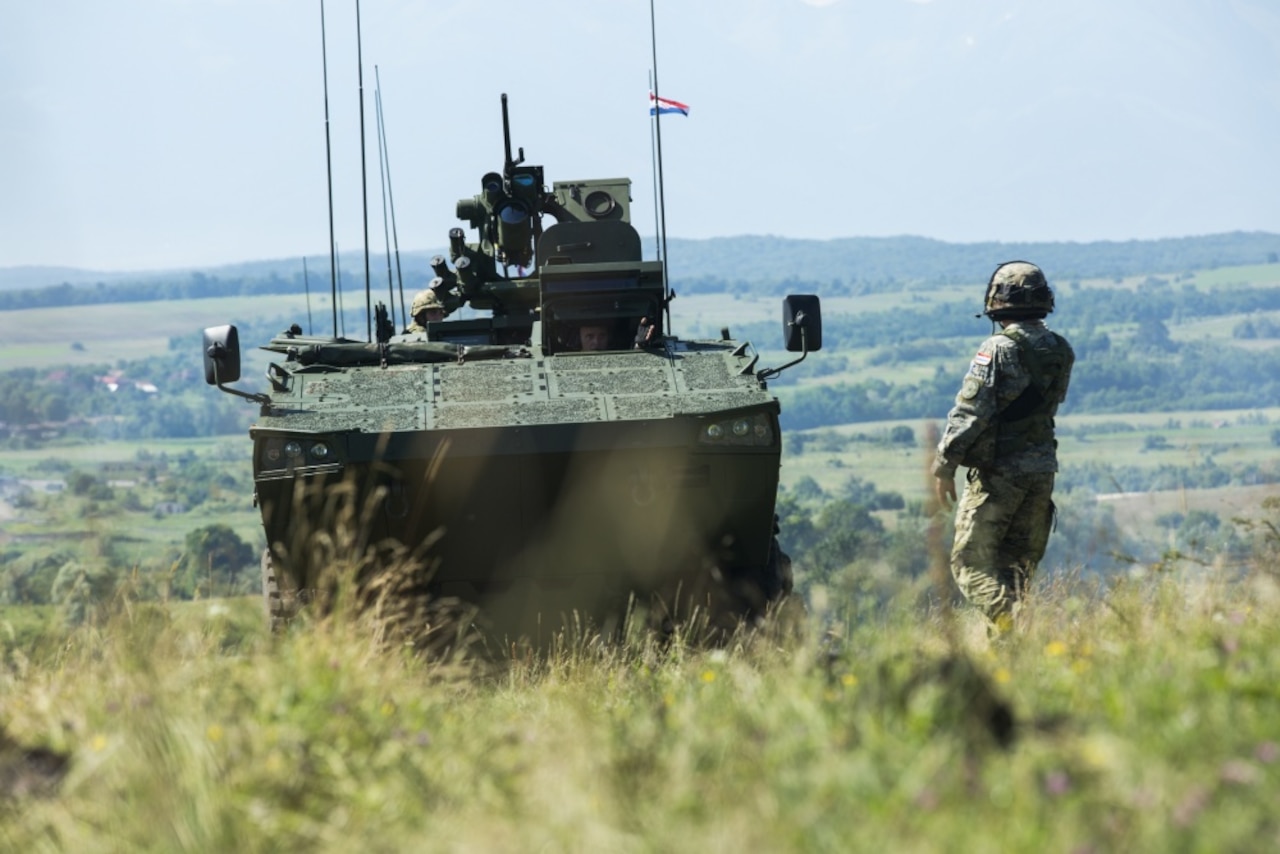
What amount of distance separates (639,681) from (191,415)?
13050cm

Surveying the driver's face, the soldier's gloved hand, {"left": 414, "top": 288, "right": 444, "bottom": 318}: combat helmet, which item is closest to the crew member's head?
the driver's face

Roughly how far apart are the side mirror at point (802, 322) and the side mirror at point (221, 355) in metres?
2.64

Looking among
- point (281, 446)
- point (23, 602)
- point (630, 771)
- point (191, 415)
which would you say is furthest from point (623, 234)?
point (191, 415)

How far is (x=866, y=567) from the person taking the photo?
560cm

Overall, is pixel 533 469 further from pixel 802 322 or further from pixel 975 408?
pixel 975 408

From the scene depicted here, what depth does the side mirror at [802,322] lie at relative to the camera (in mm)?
9414

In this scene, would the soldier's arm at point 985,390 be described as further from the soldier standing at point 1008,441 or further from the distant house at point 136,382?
the distant house at point 136,382

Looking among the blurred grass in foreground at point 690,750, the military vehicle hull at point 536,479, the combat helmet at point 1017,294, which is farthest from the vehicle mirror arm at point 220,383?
the combat helmet at point 1017,294

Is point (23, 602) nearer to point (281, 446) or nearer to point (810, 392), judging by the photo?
point (281, 446)

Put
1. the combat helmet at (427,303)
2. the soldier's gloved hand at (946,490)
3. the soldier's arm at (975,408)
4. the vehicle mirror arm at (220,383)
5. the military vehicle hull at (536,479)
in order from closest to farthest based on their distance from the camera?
the soldier's gloved hand at (946,490) < the soldier's arm at (975,408) < the military vehicle hull at (536,479) < the vehicle mirror arm at (220,383) < the combat helmet at (427,303)

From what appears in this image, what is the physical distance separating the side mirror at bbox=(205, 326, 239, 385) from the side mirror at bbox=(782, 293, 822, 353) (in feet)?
8.66

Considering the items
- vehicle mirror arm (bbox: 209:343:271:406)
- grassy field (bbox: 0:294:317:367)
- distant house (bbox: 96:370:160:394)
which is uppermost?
vehicle mirror arm (bbox: 209:343:271:406)

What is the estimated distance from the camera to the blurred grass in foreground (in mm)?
3752

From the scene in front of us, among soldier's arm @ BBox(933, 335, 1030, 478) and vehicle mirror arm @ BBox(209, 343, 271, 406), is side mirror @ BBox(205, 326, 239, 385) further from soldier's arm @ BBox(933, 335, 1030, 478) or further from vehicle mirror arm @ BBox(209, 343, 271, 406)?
soldier's arm @ BBox(933, 335, 1030, 478)
